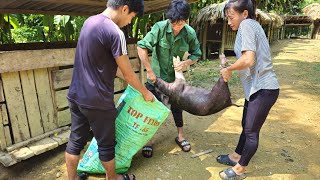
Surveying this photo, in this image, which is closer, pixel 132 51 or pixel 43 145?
pixel 43 145

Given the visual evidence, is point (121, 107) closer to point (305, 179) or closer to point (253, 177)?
point (253, 177)

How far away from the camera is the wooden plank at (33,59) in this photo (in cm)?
256

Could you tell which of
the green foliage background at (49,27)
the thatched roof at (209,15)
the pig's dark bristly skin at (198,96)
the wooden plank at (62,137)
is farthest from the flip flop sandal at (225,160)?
the thatched roof at (209,15)

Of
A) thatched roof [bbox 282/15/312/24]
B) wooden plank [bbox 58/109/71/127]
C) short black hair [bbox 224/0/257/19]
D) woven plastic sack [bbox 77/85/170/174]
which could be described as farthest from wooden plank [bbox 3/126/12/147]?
thatched roof [bbox 282/15/312/24]

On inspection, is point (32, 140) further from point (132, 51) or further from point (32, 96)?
point (132, 51)

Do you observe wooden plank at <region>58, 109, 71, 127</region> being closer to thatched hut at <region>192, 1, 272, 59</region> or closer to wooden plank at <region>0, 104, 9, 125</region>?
wooden plank at <region>0, 104, 9, 125</region>

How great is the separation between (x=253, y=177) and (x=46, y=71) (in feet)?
8.55

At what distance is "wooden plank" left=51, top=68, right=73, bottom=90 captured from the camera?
10.0 ft

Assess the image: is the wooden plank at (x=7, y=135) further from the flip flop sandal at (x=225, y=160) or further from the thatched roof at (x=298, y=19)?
the thatched roof at (x=298, y=19)

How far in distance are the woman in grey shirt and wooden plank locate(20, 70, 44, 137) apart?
6.90ft

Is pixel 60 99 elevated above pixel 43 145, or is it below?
above

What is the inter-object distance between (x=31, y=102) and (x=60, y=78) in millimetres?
445

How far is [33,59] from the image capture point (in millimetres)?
2775

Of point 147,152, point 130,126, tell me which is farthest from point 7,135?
point 147,152
